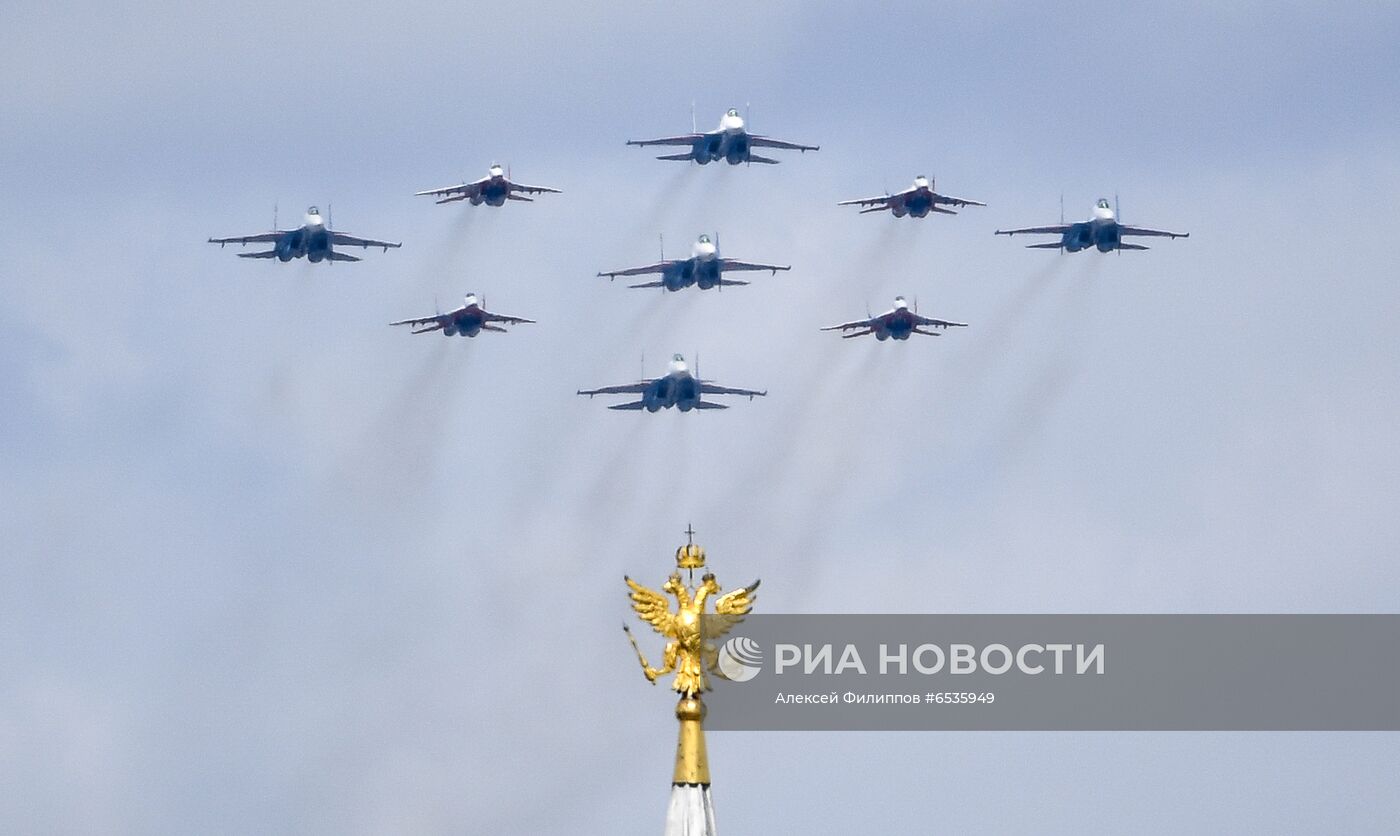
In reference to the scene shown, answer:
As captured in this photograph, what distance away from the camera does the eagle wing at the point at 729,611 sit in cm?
17038

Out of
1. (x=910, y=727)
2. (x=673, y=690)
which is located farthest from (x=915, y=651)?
(x=673, y=690)

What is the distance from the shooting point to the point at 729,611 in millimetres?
170625

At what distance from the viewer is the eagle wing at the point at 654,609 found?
6757 inches

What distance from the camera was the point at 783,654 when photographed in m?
186

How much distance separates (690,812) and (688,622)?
9102 mm

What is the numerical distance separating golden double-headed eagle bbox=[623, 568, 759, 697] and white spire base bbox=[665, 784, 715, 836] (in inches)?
184

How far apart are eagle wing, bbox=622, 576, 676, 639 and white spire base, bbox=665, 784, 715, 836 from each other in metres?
7.52

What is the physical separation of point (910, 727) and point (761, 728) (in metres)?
8.56

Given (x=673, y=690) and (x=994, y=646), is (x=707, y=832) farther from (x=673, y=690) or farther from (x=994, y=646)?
(x=994, y=646)

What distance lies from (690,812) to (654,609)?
32.5ft

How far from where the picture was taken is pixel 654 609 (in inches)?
6762

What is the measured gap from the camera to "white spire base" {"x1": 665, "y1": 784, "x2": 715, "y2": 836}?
170125 millimetres

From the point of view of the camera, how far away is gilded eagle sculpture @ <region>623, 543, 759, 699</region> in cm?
17100

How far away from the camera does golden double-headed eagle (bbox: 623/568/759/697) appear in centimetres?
17075
